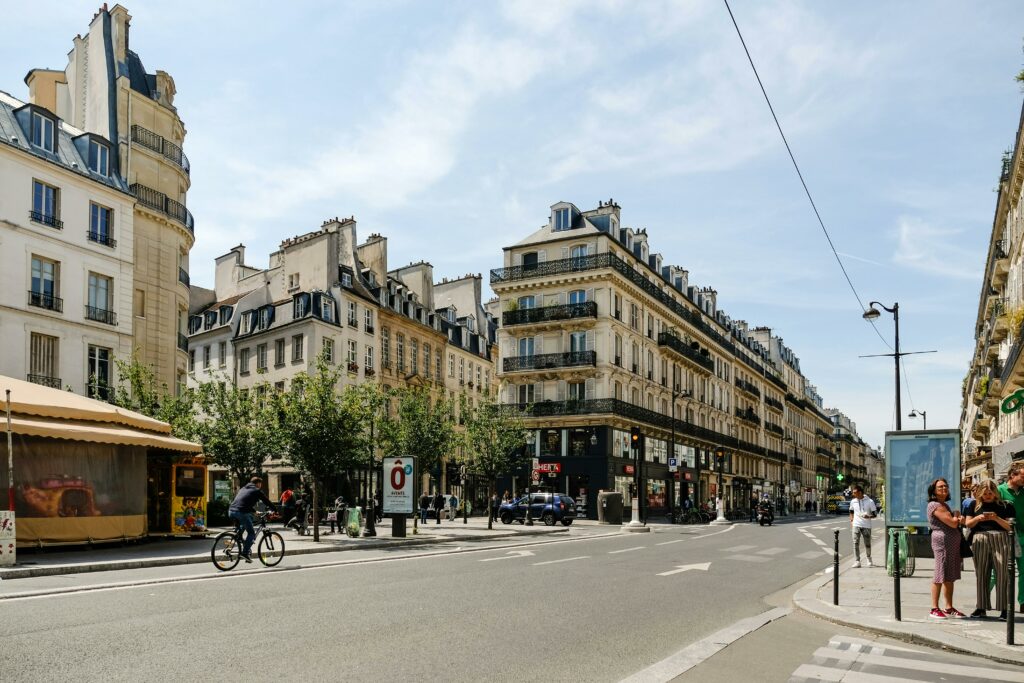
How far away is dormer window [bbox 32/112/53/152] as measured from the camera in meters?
31.7

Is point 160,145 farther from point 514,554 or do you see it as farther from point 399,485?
point 514,554

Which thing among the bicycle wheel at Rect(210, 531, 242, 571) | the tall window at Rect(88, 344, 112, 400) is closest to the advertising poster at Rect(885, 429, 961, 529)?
the bicycle wheel at Rect(210, 531, 242, 571)

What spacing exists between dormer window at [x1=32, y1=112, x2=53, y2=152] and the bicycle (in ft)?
72.3

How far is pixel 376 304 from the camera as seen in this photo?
52375 millimetres

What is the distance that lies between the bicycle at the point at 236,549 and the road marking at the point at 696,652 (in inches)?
373

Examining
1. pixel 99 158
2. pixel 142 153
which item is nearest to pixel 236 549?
pixel 99 158

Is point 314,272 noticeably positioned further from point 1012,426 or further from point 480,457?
point 1012,426

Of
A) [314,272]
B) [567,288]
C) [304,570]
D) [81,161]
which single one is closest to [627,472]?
[567,288]

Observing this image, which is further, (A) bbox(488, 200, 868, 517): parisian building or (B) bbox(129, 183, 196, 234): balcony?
(A) bbox(488, 200, 868, 517): parisian building

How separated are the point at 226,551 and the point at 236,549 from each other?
28 centimetres

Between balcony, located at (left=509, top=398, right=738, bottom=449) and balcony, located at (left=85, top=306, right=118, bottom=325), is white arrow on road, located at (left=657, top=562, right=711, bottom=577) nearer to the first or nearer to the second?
balcony, located at (left=85, top=306, right=118, bottom=325)

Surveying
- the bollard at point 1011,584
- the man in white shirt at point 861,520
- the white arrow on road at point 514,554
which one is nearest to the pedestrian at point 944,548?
the bollard at point 1011,584

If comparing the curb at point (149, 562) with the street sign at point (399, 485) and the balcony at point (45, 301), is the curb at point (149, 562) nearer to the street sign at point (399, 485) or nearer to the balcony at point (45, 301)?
the street sign at point (399, 485)

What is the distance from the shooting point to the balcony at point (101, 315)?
108 ft
